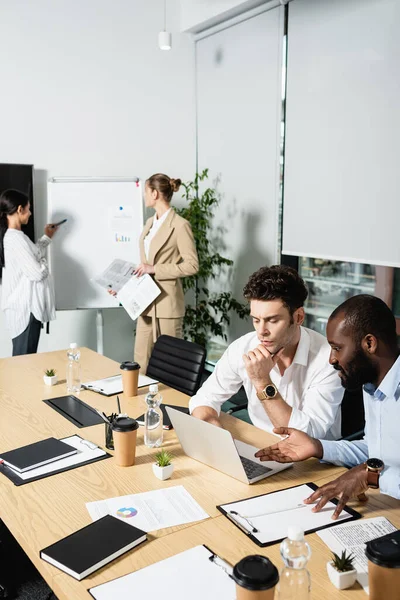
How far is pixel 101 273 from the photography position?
483 cm

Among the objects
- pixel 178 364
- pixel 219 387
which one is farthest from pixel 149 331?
pixel 219 387

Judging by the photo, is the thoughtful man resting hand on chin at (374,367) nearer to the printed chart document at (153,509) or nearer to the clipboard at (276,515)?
the clipboard at (276,515)

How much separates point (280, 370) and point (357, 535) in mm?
887

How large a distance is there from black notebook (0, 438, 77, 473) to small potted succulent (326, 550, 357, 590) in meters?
0.95

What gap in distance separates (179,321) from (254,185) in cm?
131

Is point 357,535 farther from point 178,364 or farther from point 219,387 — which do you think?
point 178,364

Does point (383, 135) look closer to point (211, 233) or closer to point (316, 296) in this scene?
point (316, 296)

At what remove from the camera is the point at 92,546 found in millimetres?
1354

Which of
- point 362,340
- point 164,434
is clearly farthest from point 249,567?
point 164,434

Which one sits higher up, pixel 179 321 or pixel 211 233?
pixel 211 233

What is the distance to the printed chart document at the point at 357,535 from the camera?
A: 4.33 feet

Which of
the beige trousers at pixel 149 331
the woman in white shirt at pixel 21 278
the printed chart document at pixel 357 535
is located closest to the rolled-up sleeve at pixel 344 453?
the printed chart document at pixel 357 535

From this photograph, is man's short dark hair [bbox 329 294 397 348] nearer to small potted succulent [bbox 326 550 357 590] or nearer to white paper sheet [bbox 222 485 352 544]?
white paper sheet [bbox 222 485 352 544]

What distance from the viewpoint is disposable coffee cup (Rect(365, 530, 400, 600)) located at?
3.47 ft
